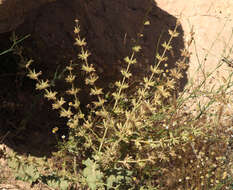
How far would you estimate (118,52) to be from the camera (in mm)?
3812

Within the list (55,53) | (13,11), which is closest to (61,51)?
(55,53)

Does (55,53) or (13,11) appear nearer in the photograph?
(13,11)

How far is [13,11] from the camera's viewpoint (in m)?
2.41

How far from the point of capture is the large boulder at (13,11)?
2.30 meters

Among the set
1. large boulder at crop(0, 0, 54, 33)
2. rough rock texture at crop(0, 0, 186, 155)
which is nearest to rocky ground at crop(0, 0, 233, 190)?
rough rock texture at crop(0, 0, 186, 155)

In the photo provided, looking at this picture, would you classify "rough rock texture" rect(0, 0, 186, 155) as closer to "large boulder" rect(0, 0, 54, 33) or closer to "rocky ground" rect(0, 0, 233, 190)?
"rocky ground" rect(0, 0, 233, 190)

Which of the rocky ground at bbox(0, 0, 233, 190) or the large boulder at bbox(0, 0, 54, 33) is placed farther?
the rocky ground at bbox(0, 0, 233, 190)

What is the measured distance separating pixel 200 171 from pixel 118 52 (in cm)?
182

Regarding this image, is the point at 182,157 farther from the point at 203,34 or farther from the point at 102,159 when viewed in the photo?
the point at 203,34

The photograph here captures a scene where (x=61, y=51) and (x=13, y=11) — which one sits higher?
(x=61, y=51)

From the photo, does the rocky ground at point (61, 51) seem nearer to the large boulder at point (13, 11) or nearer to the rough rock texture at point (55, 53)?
the rough rock texture at point (55, 53)

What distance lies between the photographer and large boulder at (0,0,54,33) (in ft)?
7.55

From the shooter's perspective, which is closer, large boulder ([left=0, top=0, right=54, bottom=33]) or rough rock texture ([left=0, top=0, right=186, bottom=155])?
large boulder ([left=0, top=0, right=54, bottom=33])

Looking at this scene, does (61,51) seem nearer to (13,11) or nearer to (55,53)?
(55,53)
